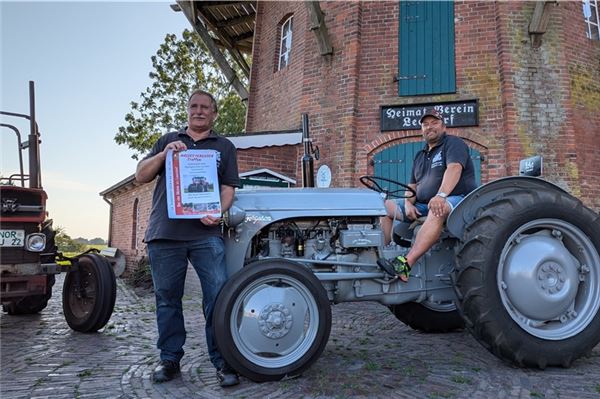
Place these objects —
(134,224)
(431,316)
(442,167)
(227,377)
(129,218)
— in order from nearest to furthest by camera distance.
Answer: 1. (227,377)
2. (442,167)
3. (431,316)
4. (134,224)
5. (129,218)

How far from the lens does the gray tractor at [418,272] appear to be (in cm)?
310

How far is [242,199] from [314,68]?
7023 millimetres

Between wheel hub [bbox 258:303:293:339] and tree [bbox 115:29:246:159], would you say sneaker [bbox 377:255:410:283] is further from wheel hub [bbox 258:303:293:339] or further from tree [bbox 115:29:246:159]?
tree [bbox 115:29:246:159]

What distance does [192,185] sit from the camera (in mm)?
3156

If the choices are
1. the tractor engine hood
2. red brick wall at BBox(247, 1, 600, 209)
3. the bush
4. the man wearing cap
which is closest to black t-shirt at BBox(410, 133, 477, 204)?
the man wearing cap

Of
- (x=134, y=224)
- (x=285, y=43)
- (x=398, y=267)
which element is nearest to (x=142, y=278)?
(x=134, y=224)

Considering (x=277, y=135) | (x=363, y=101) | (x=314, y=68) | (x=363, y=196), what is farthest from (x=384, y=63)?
(x=363, y=196)

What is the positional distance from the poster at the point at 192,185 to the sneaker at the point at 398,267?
1.30 m

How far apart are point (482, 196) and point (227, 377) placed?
7.61 feet

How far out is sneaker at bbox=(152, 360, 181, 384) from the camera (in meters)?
3.17

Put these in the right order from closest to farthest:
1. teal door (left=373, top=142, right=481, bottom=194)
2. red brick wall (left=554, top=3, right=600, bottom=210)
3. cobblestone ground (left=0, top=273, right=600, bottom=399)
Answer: cobblestone ground (left=0, top=273, right=600, bottom=399) < red brick wall (left=554, top=3, right=600, bottom=210) < teal door (left=373, top=142, right=481, bottom=194)

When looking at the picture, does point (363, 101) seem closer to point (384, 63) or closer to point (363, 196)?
point (384, 63)

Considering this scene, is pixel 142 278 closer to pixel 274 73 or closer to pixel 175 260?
pixel 274 73

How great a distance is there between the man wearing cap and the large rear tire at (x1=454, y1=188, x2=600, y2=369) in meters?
0.29
